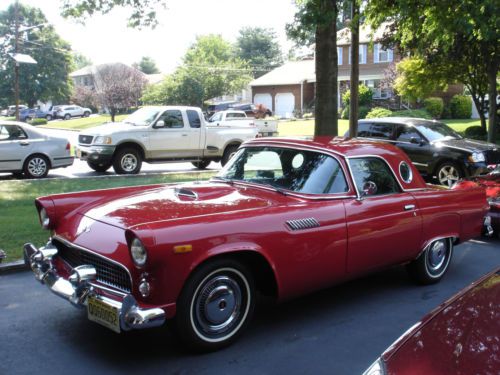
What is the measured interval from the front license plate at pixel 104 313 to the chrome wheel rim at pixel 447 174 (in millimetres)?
10352

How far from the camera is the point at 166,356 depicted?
3.92 metres

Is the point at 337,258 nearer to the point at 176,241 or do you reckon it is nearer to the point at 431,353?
the point at 176,241

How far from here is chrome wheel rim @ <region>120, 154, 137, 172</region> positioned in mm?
14445

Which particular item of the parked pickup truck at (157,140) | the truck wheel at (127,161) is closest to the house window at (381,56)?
the parked pickup truck at (157,140)

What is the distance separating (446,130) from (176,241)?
11650 millimetres

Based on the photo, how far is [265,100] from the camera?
185ft

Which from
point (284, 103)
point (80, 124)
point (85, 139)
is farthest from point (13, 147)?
point (284, 103)

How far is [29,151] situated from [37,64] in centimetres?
6216

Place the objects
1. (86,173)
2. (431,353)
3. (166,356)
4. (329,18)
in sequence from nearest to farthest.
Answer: (431,353)
(166,356)
(329,18)
(86,173)

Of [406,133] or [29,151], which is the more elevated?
[406,133]

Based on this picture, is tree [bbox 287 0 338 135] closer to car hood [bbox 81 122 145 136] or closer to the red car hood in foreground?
car hood [bbox 81 122 145 136]

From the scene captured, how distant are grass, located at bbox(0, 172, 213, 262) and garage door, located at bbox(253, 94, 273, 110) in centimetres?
4305


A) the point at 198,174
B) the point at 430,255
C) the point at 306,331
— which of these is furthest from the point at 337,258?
the point at 198,174

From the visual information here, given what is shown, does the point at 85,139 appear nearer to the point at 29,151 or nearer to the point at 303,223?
the point at 29,151
